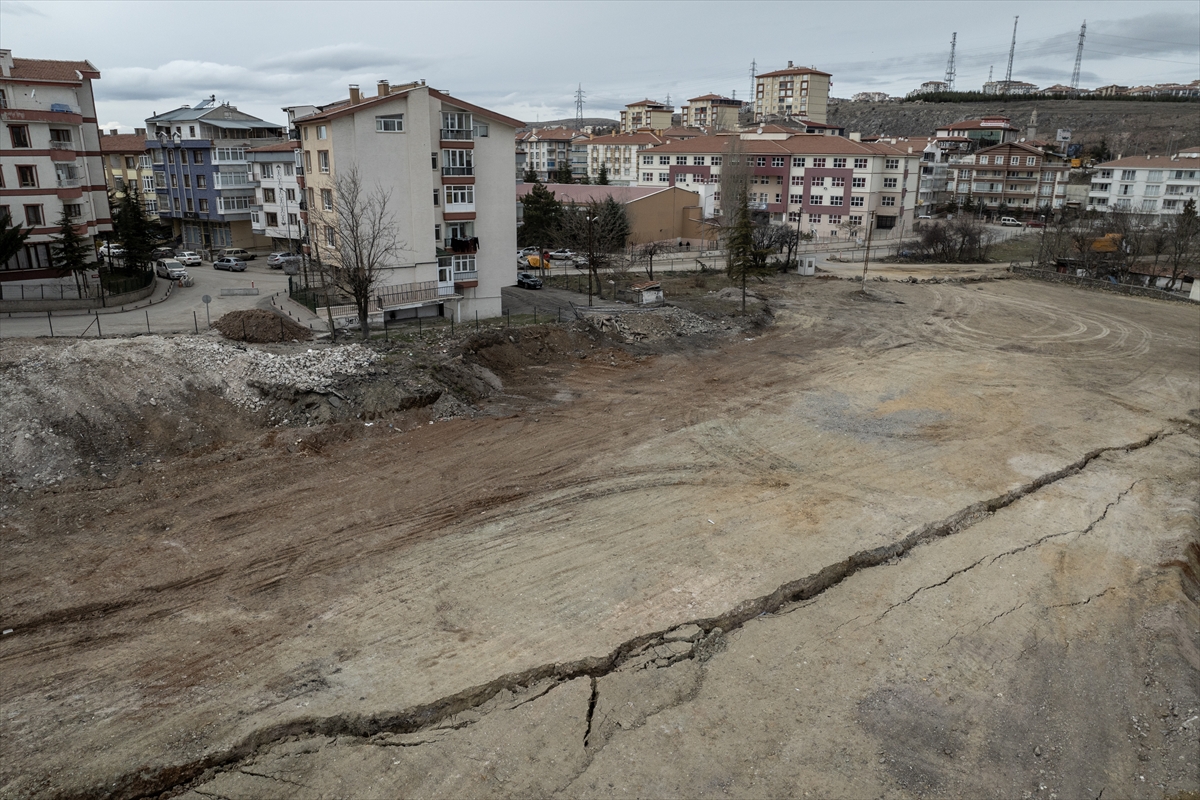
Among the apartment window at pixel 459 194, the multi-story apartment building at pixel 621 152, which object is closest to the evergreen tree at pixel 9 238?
the apartment window at pixel 459 194

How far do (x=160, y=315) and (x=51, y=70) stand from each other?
59.7 feet

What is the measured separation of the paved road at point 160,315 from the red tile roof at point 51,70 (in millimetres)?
11096

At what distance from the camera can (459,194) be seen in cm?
3625

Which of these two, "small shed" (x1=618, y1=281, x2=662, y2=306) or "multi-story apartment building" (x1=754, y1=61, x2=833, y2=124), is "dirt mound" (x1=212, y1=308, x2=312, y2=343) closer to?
"small shed" (x1=618, y1=281, x2=662, y2=306)

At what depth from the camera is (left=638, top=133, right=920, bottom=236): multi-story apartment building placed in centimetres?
7712

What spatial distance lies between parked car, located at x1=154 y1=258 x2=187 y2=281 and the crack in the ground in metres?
39.5

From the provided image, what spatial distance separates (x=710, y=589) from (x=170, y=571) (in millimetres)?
10797

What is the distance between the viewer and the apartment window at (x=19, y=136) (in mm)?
36562

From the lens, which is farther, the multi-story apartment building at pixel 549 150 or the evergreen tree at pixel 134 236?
the multi-story apartment building at pixel 549 150

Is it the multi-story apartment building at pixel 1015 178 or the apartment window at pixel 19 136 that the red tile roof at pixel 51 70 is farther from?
the multi-story apartment building at pixel 1015 178

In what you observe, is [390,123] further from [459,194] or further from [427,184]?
[459,194]

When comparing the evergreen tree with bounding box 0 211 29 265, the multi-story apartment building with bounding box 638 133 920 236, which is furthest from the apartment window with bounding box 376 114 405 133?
the multi-story apartment building with bounding box 638 133 920 236

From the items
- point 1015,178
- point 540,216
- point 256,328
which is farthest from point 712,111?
point 256,328

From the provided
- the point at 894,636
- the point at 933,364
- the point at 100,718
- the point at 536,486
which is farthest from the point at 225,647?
the point at 933,364
